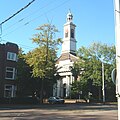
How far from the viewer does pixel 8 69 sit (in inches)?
2099

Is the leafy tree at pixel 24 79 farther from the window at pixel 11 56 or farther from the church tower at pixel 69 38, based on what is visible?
the church tower at pixel 69 38

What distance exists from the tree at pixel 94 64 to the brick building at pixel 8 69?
55.4 ft

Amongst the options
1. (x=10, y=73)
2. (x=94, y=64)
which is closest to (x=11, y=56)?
(x=10, y=73)

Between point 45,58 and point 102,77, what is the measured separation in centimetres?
1848

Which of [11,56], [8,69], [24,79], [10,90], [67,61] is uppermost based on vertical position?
[67,61]

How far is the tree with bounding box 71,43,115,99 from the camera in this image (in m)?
62.5

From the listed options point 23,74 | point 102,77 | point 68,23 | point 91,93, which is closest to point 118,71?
point 23,74

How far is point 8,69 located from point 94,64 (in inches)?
773

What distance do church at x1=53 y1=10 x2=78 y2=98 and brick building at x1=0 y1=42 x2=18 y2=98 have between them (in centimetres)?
2239

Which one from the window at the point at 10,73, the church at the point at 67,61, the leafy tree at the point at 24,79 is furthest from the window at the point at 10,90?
the church at the point at 67,61

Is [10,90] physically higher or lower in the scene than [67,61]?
lower

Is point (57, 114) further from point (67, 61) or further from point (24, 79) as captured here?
point (67, 61)

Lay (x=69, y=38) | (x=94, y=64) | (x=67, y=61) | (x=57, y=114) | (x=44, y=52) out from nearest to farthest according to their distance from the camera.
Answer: (x=57, y=114), (x=44, y=52), (x=94, y=64), (x=67, y=61), (x=69, y=38)

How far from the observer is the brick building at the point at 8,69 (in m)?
52.1
